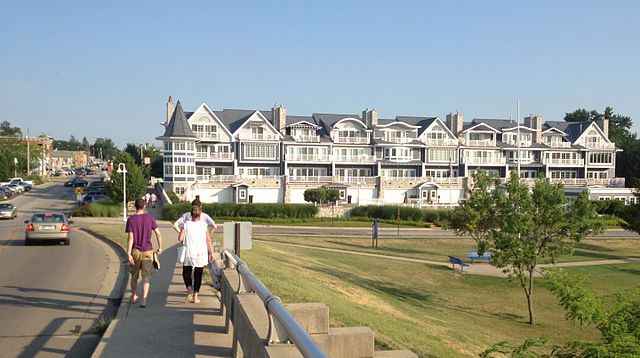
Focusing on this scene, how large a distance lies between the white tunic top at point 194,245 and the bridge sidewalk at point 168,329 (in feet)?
2.61

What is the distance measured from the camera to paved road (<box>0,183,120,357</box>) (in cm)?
810

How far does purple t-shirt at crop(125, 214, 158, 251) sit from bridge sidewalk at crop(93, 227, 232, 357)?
1081 mm

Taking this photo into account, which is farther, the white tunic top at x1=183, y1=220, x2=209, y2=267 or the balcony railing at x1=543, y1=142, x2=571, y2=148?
the balcony railing at x1=543, y1=142, x2=571, y2=148

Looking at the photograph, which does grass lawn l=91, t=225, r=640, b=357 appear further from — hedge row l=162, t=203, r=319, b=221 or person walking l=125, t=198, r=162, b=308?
hedge row l=162, t=203, r=319, b=221

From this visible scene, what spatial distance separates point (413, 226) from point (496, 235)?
3146 centimetres

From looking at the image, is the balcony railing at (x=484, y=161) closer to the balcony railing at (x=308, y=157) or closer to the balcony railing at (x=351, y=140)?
the balcony railing at (x=351, y=140)

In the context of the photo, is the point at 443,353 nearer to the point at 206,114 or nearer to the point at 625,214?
the point at 625,214

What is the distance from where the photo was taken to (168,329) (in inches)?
311

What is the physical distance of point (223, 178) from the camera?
216 ft

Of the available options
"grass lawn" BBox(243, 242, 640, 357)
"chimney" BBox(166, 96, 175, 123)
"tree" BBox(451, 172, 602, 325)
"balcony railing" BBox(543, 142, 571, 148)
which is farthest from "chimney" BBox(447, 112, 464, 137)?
"tree" BBox(451, 172, 602, 325)

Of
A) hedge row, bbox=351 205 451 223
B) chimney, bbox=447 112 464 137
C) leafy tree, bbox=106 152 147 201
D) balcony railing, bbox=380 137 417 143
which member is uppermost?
chimney, bbox=447 112 464 137

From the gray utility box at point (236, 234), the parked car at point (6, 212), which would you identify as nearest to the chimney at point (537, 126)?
the parked car at point (6, 212)

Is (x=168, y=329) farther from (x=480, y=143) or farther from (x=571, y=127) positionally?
(x=571, y=127)

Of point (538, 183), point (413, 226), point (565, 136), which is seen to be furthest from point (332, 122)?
point (538, 183)
